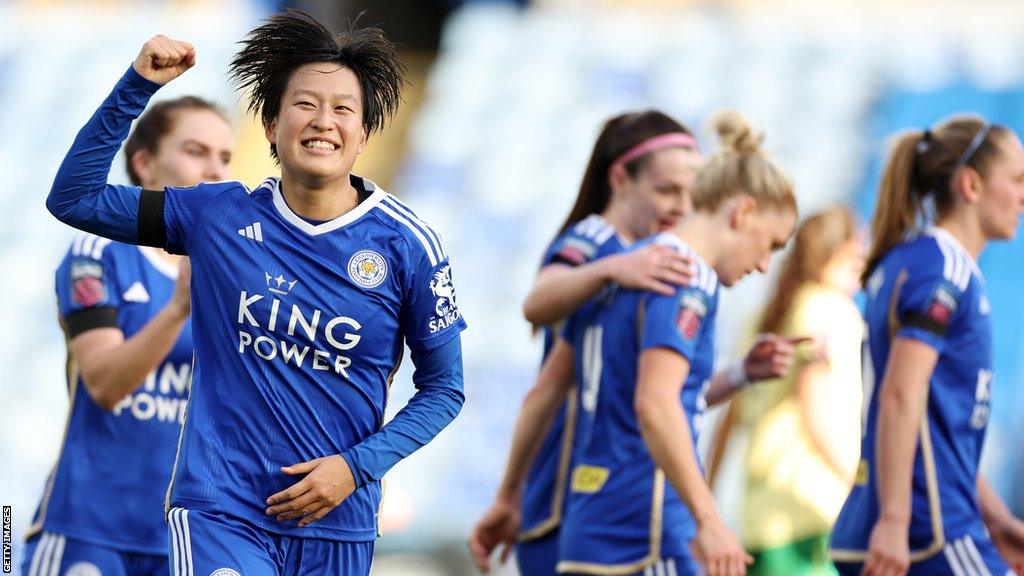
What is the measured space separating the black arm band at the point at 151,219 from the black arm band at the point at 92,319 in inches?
44.8

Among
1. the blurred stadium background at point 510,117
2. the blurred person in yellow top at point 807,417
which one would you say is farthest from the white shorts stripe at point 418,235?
the blurred stadium background at point 510,117

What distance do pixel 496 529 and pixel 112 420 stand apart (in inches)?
55.8

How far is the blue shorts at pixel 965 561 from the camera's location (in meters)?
4.95

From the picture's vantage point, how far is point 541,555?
17.9 ft

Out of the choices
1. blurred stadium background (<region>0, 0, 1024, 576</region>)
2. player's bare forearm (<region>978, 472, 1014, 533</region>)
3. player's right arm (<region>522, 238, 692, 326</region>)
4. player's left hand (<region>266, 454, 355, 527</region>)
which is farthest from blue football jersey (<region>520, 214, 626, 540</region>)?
blurred stadium background (<region>0, 0, 1024, 576</region>)

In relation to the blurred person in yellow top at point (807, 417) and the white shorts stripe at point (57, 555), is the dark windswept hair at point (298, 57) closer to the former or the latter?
the white shorts stripe at point (57, 555)

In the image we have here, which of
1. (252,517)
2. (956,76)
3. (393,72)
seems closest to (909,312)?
(393,72)

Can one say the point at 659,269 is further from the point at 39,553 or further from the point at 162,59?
the point at 39,553

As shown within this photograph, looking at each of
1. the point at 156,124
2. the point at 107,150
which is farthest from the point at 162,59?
the point at 156,124

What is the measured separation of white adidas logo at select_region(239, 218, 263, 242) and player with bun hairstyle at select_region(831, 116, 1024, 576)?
2.13 m

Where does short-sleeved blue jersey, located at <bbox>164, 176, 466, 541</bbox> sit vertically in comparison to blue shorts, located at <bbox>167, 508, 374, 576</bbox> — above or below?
above

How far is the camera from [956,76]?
55.7 feet

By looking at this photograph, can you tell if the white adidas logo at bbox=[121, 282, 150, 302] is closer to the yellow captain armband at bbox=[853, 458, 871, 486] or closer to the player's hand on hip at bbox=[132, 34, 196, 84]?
the player's hand on hip at bbox=[132, 34, 196, 84]

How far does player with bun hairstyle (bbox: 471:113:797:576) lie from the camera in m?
4.70
